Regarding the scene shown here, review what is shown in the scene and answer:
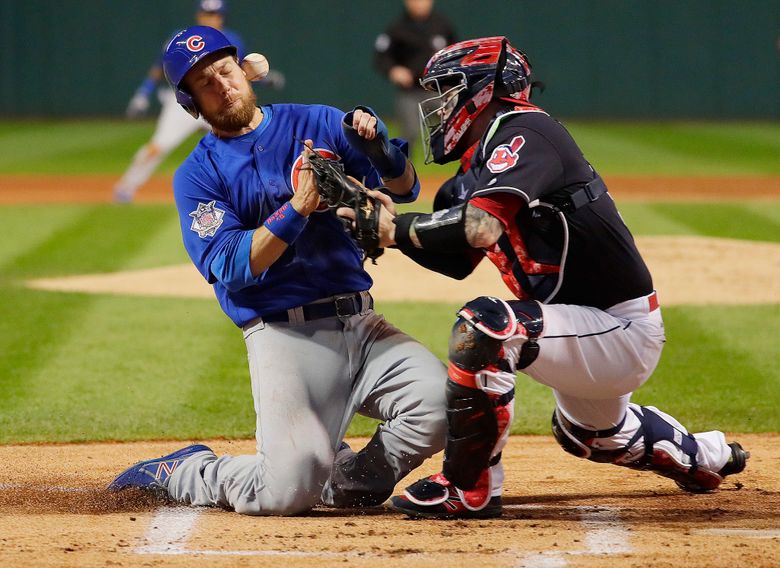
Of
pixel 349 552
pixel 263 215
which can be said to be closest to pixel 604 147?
pixel 263 215

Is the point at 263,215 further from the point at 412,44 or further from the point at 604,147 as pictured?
the point at 604,147

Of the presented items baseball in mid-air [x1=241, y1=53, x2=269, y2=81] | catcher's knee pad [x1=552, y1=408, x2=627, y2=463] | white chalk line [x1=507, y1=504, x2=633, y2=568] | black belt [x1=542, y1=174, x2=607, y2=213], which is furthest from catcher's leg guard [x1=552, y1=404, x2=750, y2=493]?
baseball in mid-air [x1=241, y1=53, x2=269, y2=81]

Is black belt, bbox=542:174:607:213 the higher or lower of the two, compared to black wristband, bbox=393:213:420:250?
higher

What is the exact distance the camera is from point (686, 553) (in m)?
3.83

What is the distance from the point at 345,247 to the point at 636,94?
2231 centimetres

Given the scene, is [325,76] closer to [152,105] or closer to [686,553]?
[152,105]

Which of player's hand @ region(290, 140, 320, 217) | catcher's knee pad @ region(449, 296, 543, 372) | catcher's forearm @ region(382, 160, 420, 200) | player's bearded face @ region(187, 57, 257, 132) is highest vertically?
player's bearded face @ region(187, 57, 257, 132)

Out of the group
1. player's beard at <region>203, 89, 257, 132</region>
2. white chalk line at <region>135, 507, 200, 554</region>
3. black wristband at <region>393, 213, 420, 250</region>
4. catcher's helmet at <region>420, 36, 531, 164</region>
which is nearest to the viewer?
white chalk line at <region>135, 507, 200, 554</region>

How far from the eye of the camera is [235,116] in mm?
4645

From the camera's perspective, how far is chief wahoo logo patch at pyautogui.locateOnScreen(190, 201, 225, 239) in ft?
14.6

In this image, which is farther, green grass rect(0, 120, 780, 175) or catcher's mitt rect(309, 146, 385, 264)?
green grass rect(0, 120, 780, 175)

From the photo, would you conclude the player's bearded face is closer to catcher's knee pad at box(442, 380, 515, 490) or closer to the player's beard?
the player's beard

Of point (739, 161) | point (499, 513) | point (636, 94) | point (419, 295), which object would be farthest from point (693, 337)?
point (636, 94)

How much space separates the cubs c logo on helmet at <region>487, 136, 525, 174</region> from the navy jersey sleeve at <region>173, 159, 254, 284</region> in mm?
972
